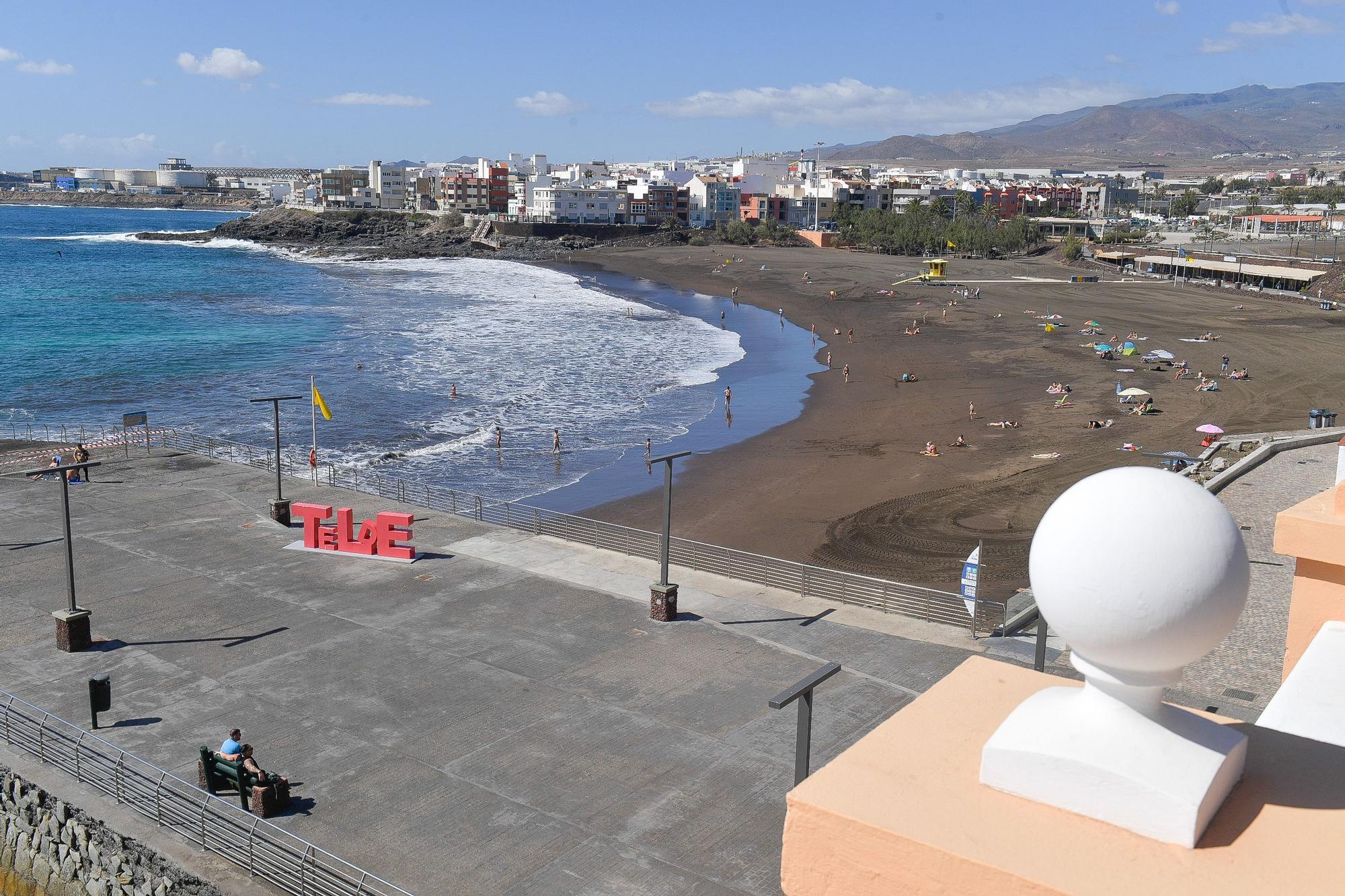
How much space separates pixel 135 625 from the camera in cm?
1995

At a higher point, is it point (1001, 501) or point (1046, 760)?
point (1046, 760)

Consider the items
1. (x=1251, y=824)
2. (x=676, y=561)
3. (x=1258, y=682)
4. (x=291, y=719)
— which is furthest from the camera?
(x=676, y=561)

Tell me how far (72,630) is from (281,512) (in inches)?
317

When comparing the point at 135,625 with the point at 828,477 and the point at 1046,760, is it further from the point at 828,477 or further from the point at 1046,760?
the point at 828,477

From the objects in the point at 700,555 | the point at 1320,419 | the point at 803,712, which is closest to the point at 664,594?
the point at 700,555

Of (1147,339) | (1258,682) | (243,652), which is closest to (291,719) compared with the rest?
(243,652)

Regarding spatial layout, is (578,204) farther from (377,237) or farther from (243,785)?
(243,785)

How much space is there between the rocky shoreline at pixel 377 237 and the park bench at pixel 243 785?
13463cm

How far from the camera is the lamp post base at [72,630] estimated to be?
18562 mm

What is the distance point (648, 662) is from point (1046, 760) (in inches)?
524

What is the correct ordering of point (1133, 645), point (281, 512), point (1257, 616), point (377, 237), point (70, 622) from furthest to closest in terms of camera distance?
1. point (377, 237)
2. point (281, 512)
3. point (1257, 616)
4. point (70, 622)
5. point (1133, 645)

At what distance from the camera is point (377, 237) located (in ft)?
584

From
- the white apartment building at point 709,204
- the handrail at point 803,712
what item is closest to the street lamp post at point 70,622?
the handrail at point 803,712

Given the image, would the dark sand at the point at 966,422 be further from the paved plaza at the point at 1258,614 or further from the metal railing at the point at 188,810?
the metal railing at the point at 188,810
